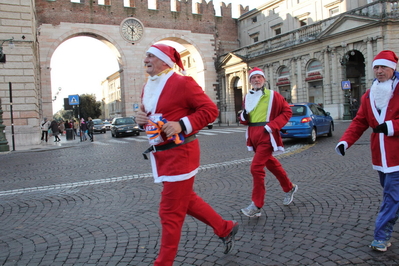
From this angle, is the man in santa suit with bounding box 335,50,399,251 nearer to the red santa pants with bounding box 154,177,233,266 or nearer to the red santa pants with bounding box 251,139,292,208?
the red santa pants with bounding box 251,139,292,208

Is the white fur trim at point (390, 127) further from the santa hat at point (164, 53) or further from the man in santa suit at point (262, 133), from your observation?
the santa hat at point (164, 53)

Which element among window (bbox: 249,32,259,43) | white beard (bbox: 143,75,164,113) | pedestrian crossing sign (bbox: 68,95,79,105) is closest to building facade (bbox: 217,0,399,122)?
window (bbox: 249,32,259,43)

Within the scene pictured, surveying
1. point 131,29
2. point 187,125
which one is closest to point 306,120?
point 187,125

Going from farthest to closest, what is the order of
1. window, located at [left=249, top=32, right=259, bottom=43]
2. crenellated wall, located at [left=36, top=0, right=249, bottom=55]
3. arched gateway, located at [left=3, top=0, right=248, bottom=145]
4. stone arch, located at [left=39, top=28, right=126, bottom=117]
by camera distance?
window, located at [left=249, top=32, right=259, bottom=43] < crenellated wall, located at [left=36, top=0, right=249, bottom=55] < arched gateway, located at [left=3, top=0, right=248, bottom=145] < stone arch, located at [left=39, top=28, right=126, bottom=117]

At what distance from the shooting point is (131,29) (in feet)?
131

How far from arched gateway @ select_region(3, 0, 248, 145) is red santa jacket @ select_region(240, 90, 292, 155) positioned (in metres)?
31.0

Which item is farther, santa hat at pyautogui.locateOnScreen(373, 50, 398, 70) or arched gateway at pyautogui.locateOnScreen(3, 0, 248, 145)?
arched gateway at pyautogui.locateOnScreen(3, 0, 248, 145)

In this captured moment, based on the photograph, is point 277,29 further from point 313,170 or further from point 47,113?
→ point 313,170

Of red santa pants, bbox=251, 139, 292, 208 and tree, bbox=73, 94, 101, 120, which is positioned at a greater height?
tree, bbox=73, 94, 101, 120

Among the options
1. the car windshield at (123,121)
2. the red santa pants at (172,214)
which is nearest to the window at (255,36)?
the car windshield at (123,121)

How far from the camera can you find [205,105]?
290cm

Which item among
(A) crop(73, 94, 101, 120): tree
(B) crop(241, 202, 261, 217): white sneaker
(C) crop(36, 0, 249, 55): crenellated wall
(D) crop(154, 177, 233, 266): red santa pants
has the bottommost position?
(B) crop(241, 202, 261, 217): white sneaker

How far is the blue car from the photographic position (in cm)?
1332

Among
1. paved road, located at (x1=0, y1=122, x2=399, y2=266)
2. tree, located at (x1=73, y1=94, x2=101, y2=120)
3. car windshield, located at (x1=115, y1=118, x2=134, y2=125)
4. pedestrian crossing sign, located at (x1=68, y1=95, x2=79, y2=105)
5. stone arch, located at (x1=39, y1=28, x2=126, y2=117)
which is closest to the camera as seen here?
paved road, located at (x1=0, y1=122, x2=399, y2=266)
